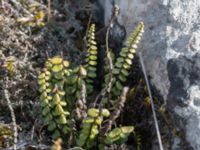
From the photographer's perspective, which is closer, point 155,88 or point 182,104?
point 182,104

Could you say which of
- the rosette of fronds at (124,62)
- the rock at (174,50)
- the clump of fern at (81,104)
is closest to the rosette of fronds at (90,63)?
the clump of fern at (81,104)

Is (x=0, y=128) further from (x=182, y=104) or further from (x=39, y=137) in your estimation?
(x=182, y=104)

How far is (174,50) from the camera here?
3066 millimetres

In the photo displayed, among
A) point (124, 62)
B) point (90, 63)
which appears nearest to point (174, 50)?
point (124, 62)

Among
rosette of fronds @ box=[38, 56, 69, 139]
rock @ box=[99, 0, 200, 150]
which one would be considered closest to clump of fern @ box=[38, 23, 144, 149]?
rosette of fronds @ box=[38, 56, 69, 139]

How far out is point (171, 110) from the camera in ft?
9.55

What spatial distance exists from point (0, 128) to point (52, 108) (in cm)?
35

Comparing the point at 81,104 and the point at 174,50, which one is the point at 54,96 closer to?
the point at 81,104

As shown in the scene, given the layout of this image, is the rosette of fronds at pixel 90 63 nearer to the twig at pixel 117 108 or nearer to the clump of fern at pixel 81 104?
the clump of fern at pixel 81 104

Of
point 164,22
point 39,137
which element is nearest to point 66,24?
point 164,22

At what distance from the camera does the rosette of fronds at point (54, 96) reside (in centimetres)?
281

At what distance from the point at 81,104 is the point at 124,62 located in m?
0.42

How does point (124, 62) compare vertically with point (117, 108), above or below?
above

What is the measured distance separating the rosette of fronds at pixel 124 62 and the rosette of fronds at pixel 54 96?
340 millimetres
